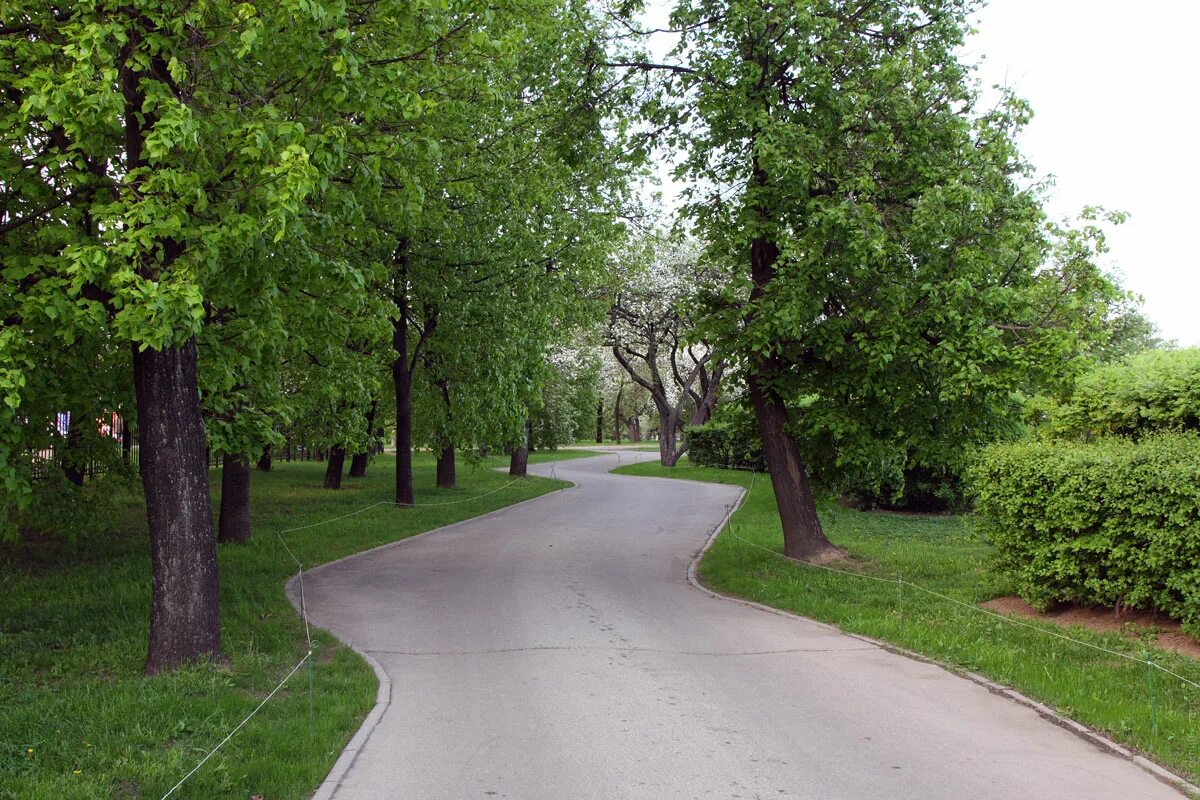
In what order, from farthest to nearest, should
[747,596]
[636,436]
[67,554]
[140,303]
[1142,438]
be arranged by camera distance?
[636,436] < [67,554] < [747,596] < [1142,438] < [140,303]

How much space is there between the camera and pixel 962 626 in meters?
9.66

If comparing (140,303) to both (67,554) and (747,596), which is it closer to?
(747,596)

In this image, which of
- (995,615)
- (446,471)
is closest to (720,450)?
(446,471)

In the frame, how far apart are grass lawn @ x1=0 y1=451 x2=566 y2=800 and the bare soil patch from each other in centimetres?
700

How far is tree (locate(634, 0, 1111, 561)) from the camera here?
35.5 ft

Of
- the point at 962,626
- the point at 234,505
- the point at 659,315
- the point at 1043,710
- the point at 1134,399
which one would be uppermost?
the point at 659,315

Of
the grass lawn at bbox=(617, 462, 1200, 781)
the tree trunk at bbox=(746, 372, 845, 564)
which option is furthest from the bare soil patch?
the tree trunk at bbox=(746, 372, 845, 564)

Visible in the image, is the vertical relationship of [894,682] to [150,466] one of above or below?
below

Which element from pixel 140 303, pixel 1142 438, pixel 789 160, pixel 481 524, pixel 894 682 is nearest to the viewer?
pixel 140 303

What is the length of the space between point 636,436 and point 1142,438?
85.1 meters

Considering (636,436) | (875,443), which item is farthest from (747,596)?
(636,436)

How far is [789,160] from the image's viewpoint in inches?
445

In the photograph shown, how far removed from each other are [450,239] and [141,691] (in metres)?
13.5

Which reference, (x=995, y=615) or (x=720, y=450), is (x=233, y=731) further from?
(x=720, y=450)
